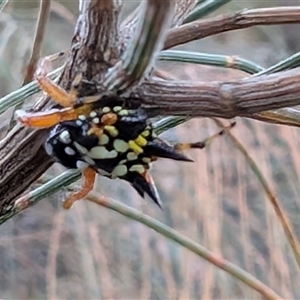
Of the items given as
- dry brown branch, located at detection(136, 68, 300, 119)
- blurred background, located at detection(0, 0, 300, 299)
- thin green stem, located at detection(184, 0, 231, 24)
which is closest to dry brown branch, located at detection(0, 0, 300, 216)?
dry brown branch, located at detection(136, 68, 300, 119)

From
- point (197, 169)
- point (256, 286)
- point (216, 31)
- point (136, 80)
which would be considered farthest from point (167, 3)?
point (197, 169)

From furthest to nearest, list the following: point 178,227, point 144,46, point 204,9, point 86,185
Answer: point 178,227 < point 204,9 < point 86,185 < point 144,46

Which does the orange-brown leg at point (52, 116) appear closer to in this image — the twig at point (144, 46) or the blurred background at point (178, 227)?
the twig at point (144, 46)

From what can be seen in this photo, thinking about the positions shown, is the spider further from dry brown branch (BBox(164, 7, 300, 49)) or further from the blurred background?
the blurred background

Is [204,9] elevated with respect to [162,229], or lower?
elevated

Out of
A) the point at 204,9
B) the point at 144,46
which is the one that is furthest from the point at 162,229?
the point at 144,46

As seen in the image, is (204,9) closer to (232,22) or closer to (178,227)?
(232,22)
